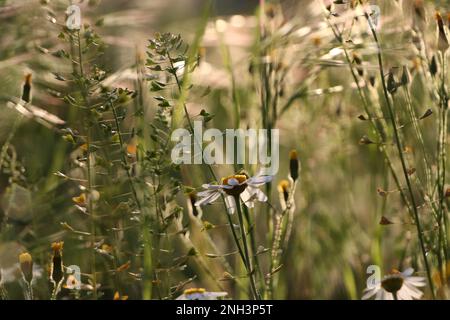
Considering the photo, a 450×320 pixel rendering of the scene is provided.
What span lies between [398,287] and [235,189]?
0.20 meters

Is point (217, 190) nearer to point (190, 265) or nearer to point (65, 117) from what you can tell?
point (190, 265)

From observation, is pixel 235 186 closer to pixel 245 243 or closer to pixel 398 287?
pixel 245 243

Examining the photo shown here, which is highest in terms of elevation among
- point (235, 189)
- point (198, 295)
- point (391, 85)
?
point (391, 85)

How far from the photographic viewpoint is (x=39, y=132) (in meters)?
1.52

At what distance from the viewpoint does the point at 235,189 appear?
0.83 metres

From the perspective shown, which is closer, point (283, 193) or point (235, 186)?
point (235, 186)

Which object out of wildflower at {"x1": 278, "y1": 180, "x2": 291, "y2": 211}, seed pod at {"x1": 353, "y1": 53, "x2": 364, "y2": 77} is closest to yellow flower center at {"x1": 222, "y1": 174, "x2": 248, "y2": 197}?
wildflower at {"x1": 278, "y1": 180, "x2": 291, "y2": 211}

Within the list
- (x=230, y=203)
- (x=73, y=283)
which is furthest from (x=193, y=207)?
(x=73, y=283)

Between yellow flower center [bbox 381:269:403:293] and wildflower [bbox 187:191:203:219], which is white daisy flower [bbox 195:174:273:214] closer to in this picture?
wildflower [bbox 187:191:203:219]

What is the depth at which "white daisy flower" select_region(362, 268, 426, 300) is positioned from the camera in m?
0.86

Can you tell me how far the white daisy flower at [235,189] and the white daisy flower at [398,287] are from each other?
153 millimetres

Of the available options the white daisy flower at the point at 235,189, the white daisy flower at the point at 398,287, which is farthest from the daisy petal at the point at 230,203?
the white daisy flower at the point at 398,287

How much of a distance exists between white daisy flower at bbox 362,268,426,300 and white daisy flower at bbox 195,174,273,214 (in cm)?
15

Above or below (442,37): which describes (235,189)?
below
